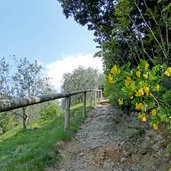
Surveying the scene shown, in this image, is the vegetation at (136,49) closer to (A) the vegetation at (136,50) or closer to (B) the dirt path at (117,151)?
(A) the vegetation at (136,50)

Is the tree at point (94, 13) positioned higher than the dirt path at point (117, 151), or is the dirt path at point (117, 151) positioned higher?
the tree at point (94, 13)

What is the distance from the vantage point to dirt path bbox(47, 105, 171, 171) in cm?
406

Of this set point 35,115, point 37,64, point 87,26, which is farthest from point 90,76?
point 87,26

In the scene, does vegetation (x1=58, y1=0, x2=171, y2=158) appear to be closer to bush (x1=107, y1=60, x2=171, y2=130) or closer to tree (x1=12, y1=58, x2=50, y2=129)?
bush (x1=107, y1=60, x2=171, y2=130)

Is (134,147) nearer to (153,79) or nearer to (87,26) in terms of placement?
(153,79)

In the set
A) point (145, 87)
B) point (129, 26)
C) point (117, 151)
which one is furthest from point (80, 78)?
point (145, 87)

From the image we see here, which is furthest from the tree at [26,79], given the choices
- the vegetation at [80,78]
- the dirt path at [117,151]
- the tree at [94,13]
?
the vegetation at [80,78]

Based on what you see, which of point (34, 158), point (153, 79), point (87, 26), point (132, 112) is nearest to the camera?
point (153, 79)

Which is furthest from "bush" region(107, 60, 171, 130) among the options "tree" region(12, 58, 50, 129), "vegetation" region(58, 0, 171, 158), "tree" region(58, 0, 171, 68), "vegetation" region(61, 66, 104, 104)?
"vegetation" region(61, 66, 104, 104)

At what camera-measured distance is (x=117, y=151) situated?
4.66 metres

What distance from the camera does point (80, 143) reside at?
5.48 meters

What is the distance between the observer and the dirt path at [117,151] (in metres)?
4.06

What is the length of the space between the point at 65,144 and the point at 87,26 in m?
4.86

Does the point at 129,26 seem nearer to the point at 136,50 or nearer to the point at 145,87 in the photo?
the point at 136,50
